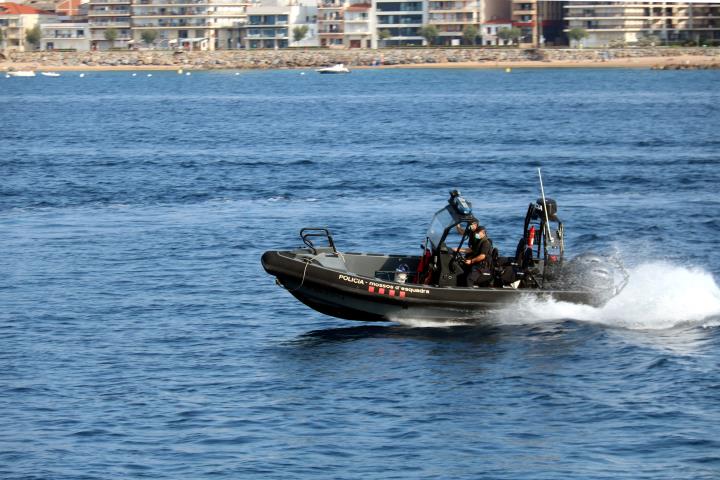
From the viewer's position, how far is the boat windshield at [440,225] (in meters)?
23.0

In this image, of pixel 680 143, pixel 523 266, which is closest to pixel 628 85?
pixel 680 143

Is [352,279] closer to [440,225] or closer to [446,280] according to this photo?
[446,280]

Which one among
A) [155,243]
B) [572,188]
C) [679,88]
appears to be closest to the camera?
[155,243]

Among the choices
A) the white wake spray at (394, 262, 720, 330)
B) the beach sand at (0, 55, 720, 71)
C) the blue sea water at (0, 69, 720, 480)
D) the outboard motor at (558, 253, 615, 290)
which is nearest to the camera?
the blue sea water at (0, 69, 720, 480)

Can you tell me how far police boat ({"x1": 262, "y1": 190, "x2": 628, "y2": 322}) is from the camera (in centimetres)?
2298

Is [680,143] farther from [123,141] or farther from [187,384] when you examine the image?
[187,384]

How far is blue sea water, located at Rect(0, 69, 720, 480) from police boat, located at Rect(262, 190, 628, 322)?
394 millimetres

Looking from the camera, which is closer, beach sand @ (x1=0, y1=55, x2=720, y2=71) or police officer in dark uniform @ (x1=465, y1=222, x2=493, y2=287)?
police officer in dark uniform @ (x1=465, y1=222, x2=493, y2=287)

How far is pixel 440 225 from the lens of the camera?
2325cm

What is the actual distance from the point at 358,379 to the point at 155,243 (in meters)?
14.9

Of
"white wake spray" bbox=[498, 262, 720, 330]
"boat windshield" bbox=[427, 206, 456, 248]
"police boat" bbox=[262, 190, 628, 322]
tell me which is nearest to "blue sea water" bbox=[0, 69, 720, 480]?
"white wake spray" bbox=[498, 262, 720, 330]

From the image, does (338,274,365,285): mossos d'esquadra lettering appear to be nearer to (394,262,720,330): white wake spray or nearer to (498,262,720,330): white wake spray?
(394,262,720,330): white wake spray

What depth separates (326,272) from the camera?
75.2 ft

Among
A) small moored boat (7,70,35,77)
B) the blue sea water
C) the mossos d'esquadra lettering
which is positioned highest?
small moored boat (7,70,35,77)
